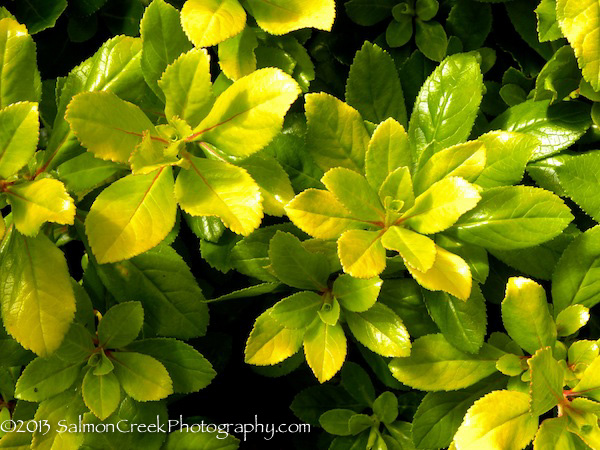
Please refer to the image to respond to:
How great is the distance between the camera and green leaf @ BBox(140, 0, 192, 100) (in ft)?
3.63

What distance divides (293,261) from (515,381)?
20.3 inches

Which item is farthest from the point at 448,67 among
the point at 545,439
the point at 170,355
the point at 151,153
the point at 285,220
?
the point at 170,355

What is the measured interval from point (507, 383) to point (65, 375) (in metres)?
0.94

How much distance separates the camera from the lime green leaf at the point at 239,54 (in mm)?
1153

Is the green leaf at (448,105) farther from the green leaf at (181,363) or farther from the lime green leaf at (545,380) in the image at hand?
the green leaf at (181,363)

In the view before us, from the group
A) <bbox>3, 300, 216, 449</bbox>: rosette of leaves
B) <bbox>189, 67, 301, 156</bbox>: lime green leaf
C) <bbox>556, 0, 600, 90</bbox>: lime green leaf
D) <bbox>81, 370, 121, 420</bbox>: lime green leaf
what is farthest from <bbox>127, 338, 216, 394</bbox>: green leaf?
<bbox>556, 0, 600, 90</bbox>: lime green leaf

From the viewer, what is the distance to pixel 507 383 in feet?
3.92

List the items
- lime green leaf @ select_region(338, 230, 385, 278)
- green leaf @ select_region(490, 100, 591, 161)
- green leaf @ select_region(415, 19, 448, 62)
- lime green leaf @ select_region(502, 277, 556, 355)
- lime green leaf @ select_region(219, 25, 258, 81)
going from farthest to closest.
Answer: green leaf @ select_region(415, 19, 448, 62)
green leaf @ select_region(490, 100, 591, 161)
lime green leaf @ select_region(219, 25, 258, 81)
lime green leaf @ select_region(502, 277, 556, 355)
lime green leaf @ select_region(338, 230, 385, 278)

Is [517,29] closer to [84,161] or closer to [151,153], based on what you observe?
[151,153]

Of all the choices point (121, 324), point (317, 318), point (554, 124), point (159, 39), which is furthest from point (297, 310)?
point (554, 124)

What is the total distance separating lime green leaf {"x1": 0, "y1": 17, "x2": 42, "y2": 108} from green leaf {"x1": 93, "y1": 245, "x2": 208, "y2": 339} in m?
0.39

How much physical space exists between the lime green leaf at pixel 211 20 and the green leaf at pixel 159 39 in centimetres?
8

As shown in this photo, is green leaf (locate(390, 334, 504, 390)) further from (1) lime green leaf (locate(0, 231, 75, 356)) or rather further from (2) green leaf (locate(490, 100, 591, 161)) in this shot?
(1) lime green leaf (locate(0, 231, 75, 356))

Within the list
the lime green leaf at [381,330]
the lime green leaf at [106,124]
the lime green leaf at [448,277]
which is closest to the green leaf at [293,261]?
the lime green leaf at [381,330]
